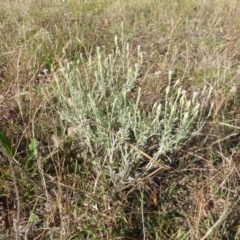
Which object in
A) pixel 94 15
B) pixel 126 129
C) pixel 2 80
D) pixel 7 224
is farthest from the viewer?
pixel 94 15

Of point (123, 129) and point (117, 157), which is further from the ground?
point (123, 129)

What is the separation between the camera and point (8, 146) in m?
1.53

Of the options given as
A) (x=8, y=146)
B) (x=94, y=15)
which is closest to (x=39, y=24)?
(x=94, y=15)

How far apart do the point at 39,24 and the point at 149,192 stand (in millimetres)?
1985

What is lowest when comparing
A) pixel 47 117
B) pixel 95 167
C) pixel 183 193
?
pixel 183 193

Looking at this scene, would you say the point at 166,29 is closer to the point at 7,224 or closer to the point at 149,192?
the point at 149,192

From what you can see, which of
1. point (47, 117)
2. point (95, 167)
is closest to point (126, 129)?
point (95, 167)

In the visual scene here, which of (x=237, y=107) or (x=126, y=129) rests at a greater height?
(x=126, y=129)

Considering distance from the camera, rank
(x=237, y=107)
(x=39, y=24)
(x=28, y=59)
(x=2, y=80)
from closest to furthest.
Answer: (x=237, y=107)
(x=2, y=80)
(x=28, y=59)
(x=39, y=24)

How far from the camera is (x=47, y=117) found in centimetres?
179

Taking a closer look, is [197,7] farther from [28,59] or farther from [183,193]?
[183,193]

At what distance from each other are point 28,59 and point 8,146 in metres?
1.04

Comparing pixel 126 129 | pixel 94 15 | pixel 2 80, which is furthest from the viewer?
pixel 94 15

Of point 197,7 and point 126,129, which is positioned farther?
point 197,7
